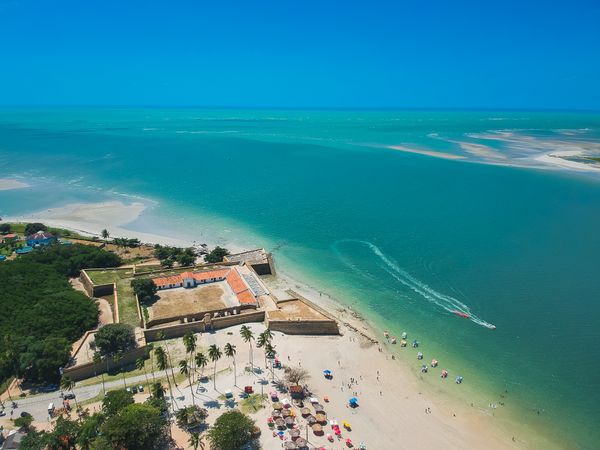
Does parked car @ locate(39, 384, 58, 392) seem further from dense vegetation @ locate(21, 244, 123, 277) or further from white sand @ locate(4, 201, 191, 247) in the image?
white sand @ locate(4, 201, 191, 247)

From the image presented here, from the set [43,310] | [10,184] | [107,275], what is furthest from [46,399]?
[10,184]

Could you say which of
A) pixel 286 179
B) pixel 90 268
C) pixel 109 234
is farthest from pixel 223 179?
pixel 90 268

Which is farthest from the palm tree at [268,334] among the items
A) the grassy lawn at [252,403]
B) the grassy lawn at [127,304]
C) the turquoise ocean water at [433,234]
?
the grassy lawn at [127,304]

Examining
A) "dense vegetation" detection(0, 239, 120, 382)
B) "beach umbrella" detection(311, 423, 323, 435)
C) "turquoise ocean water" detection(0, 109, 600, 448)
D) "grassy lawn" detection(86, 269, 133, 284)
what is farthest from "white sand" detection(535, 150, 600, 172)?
"dense vegetation" detection(0, 239, 120, 382)

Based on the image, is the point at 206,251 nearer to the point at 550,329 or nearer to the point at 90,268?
the point at 90,268

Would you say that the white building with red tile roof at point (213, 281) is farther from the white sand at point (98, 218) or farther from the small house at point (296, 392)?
the white sand at point (98, 218)

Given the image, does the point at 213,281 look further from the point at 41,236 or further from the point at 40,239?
the point at 41,236
